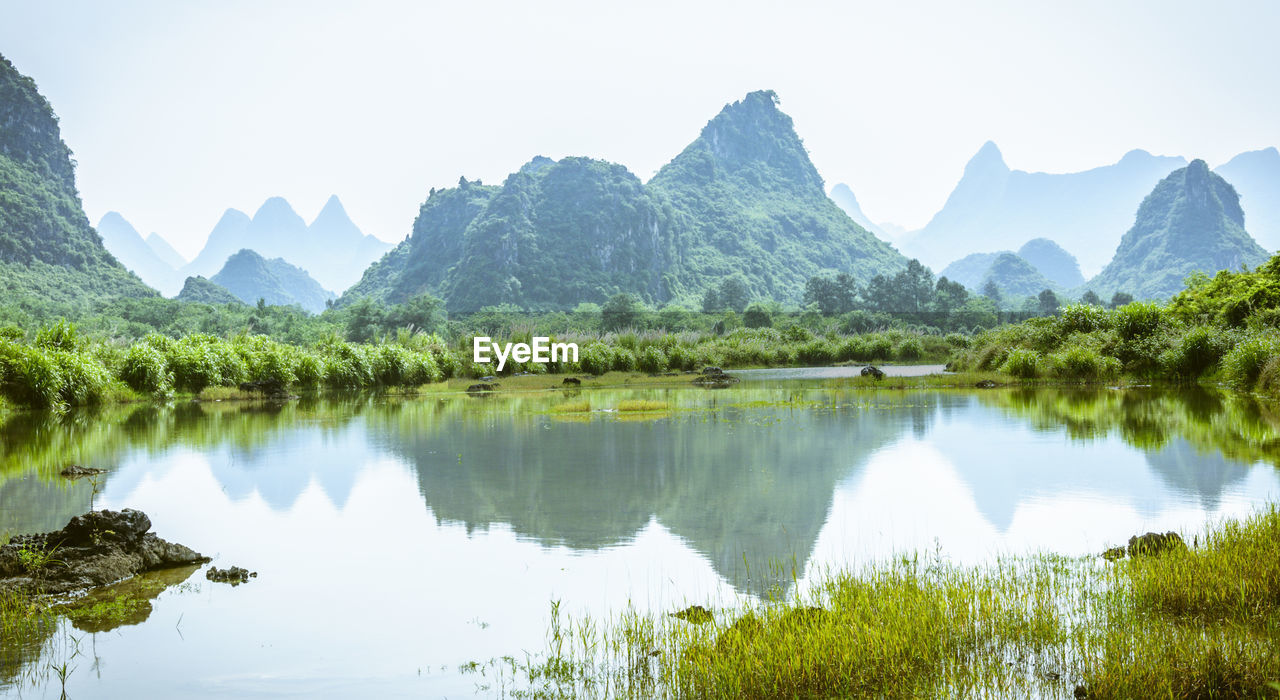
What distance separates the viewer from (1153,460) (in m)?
11.0

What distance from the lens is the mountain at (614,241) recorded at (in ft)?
399

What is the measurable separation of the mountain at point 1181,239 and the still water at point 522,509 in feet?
468

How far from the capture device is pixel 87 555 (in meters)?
6.46

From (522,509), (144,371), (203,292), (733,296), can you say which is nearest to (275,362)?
(144,371)

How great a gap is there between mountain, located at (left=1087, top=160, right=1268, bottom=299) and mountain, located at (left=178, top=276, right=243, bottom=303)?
139 metres

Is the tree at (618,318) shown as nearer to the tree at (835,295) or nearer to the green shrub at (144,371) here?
the tree at (835,295)

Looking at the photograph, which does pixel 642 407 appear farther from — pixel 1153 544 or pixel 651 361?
pixel 651 361

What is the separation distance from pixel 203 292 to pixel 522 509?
384 feet

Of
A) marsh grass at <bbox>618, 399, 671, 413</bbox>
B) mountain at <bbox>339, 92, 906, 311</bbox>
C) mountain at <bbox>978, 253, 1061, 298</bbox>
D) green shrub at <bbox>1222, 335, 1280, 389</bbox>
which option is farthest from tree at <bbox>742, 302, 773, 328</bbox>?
mountain at <bbox>978, 253, 1061, 298</bbox>

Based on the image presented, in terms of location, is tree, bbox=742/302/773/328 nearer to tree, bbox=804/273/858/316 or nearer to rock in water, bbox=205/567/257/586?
tree, bbox=804/273/858/316

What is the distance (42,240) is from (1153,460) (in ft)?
392

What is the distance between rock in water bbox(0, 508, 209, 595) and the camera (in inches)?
237

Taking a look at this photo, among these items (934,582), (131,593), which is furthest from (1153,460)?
(131,593)

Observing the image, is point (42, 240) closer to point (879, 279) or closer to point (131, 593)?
point (879, 279)
